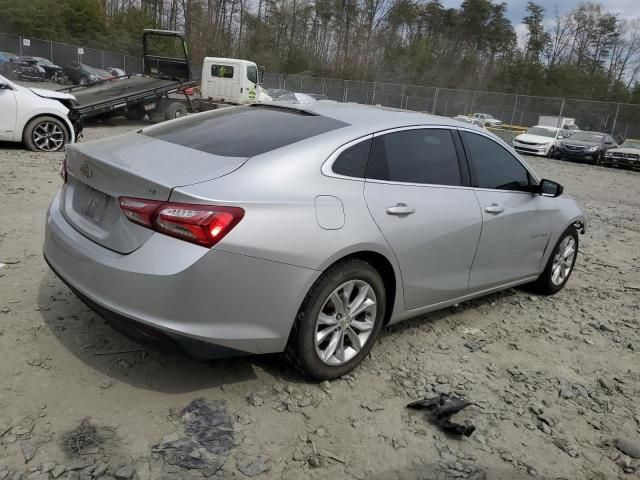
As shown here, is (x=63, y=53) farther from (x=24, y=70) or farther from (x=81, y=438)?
(x=81, y=438)

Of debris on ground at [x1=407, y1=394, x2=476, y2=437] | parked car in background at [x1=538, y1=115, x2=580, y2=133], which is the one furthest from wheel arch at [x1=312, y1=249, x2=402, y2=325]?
parked car in background at [x1=538, y1=115, x2=580, y2=133]

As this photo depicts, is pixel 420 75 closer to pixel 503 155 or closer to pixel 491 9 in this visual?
pixel 491 9

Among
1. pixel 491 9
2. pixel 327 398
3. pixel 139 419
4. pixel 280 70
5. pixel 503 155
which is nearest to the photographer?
pixel 139 419

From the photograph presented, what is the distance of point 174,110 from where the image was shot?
54.9 feet

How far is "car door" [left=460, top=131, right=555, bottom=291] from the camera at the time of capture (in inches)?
158

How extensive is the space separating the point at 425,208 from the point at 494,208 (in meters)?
0.81

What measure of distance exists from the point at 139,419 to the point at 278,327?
0.82m

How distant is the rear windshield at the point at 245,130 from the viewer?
3133 millimetres

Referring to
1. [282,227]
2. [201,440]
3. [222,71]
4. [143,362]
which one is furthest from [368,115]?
[222,71]

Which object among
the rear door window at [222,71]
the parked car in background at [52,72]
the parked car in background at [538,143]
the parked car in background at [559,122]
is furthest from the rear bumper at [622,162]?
the parked car in background at [52,72]

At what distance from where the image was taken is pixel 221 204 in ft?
8.59

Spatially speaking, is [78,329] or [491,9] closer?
[78,329]


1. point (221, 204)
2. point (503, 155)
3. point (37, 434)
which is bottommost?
point (37, 434)

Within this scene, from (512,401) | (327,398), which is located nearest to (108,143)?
(327,398)
